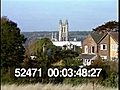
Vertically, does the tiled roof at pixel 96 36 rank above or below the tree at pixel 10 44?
above

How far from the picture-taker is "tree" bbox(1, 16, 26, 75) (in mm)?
13162

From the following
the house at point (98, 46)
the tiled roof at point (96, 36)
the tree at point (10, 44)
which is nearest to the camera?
the tree at point (10, 44)

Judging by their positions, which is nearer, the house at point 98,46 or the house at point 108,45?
the house at point 108,45

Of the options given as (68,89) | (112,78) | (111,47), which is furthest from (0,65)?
(111,47)

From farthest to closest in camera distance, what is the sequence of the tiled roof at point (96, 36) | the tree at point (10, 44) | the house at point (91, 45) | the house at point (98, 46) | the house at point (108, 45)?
the house at point (91, 45), the tiled roof at point (96, 36), the house at point (98, 46), the house at point (108, 45), the tree at point (10, 44)

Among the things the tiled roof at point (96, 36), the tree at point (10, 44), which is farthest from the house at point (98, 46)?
the tree at point (10, 44)

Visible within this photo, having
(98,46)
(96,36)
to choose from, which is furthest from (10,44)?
(98,46)

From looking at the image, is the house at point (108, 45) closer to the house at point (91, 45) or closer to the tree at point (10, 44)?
the house at point (91, 45)

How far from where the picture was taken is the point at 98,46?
30281 millimetres

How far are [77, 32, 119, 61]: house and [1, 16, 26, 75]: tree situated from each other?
14.1m

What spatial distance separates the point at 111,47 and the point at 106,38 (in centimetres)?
107

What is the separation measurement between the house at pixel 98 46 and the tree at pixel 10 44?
14.1 m

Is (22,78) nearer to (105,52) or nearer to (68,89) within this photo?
(68,89)

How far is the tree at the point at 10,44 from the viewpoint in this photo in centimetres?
1316
